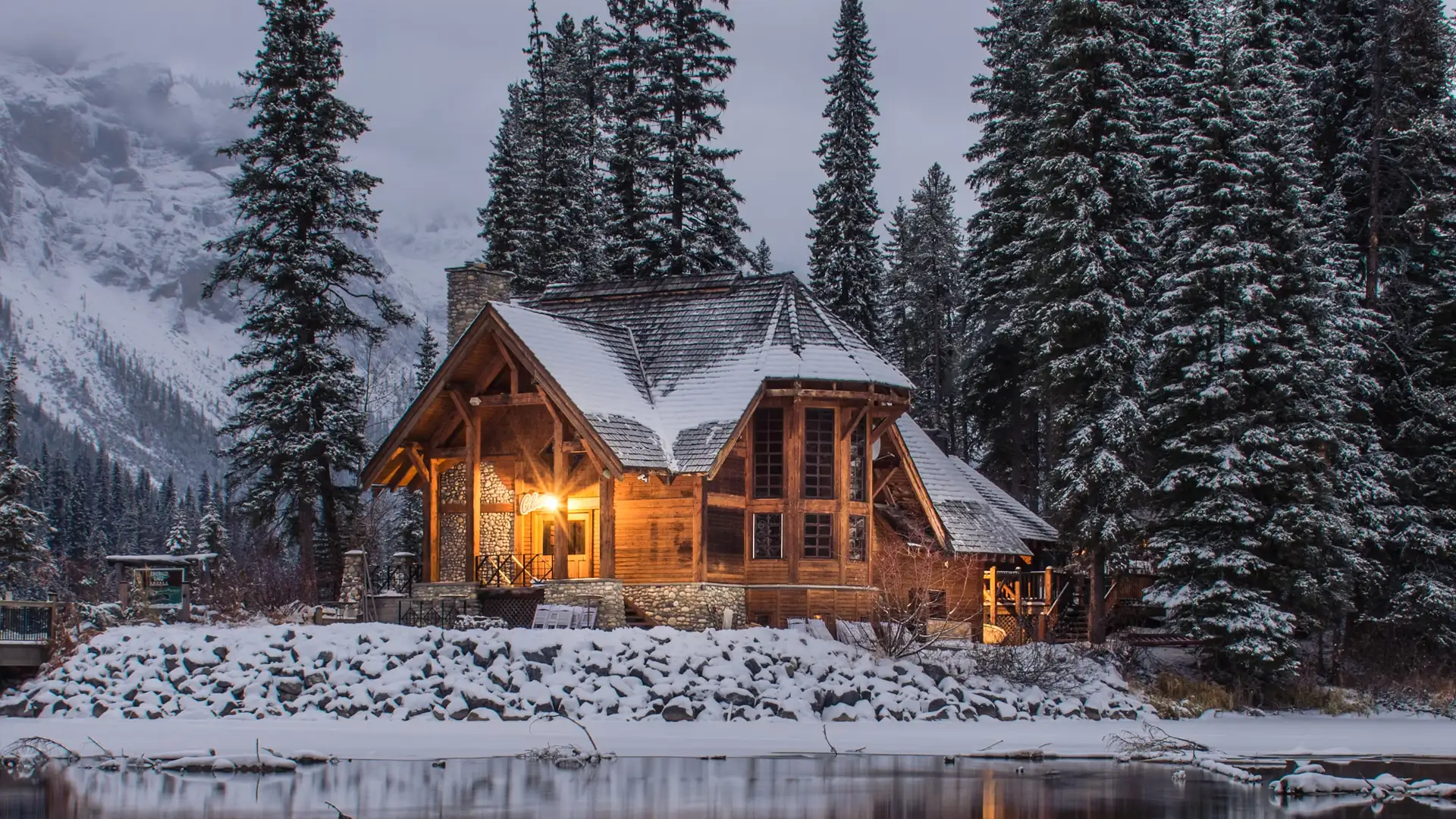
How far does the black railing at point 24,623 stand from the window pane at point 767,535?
14.0 meters

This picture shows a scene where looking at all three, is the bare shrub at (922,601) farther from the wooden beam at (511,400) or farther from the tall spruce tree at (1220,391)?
the wooden beam at (511,400)

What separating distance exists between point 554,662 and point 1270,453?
1539 cm

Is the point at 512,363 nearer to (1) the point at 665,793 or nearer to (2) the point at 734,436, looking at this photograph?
(2) the point at 734,436

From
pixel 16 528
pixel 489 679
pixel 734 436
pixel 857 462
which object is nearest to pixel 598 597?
pixel 734 436

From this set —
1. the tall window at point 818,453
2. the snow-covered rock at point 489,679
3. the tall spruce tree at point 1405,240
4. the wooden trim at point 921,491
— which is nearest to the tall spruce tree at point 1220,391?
the tall spruce tree at point 1405,240

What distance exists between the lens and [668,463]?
31516mm

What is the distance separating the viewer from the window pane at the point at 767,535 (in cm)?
3353

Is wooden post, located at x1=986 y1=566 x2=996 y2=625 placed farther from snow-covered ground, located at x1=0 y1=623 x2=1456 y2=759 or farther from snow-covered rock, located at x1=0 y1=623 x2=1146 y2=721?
snow-covered rock, located at x1=0 y1=623 x2=1146 y2=721

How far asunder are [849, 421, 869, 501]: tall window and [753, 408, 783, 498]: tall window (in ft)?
5.16

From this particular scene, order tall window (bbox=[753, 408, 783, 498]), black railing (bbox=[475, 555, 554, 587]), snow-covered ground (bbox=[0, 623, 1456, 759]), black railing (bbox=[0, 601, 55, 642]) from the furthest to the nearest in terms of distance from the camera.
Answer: tall window (bbox=[753, 408, 783, 498]) < black railing (bbox=[475, 555, 554, 587]) < black railing (bbox=[0, 601, 55, 642]) < snow-covered ground (bbox=[0, 623, 1456, 759])

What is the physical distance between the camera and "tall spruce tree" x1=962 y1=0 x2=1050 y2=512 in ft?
144

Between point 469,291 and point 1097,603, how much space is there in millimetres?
16163

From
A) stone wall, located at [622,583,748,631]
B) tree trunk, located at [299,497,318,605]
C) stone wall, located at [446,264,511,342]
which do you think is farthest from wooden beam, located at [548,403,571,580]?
tree trunk, located at [299,497,318,605]

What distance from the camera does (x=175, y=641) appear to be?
27000 mm
